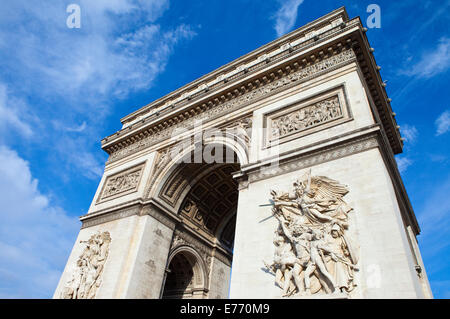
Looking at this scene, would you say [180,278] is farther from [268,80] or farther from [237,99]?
[268,80]

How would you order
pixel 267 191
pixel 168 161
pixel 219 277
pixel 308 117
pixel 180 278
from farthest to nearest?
pixel 219 277, pixel 180 278, pixel 168 161, pixel 308 117, pixel 267 191

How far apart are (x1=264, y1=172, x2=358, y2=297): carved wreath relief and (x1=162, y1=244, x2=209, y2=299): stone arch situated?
6648 mm

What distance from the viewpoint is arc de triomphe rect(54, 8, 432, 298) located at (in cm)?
664

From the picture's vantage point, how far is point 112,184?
14.4m

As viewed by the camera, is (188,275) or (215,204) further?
(215,204)

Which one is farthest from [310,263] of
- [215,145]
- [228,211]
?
[228,211]

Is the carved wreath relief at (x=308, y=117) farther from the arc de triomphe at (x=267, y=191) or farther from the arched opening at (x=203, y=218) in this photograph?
the arched opening at (x=203, y=218)

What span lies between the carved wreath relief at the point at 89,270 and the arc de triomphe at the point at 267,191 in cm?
5

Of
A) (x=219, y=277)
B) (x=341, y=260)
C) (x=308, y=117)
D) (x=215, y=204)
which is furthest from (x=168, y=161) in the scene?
(x=341, y=260)

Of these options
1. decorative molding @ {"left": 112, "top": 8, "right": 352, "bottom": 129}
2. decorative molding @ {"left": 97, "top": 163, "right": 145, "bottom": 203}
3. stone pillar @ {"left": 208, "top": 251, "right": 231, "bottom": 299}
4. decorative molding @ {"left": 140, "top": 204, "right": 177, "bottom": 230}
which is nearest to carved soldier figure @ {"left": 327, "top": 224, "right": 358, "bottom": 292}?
decorative molding @ {"left": 112, "top": 8, "right": 352, "bottom": 129}

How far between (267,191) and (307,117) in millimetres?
2769

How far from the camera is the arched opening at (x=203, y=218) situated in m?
13.2

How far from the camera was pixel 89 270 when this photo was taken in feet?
36.5
